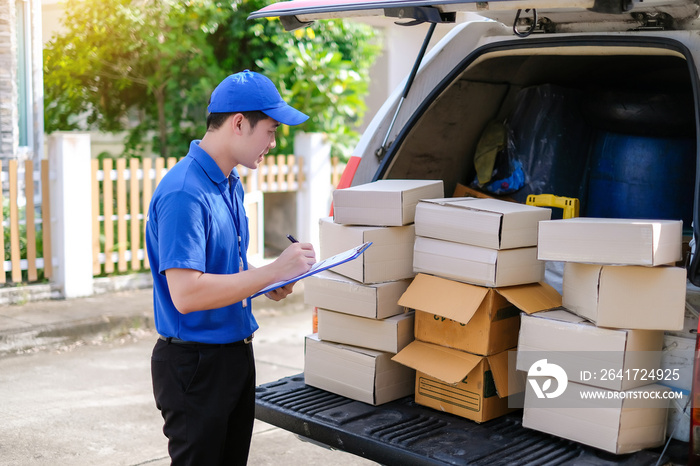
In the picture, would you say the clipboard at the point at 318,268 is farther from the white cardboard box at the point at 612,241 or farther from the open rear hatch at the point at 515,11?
the open rear hatch at the point at 515,11

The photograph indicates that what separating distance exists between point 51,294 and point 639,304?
5.93m

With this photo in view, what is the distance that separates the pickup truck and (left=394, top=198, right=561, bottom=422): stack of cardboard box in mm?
109

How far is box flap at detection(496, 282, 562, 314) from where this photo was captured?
2.75m

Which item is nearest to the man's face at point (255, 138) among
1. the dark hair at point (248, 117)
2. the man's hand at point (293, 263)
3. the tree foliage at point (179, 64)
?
the dark hair at point (248, 117)

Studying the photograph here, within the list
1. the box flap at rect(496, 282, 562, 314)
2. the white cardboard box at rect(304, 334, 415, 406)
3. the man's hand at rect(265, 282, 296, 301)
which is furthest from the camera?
the white cardboard box at rect(304, 334, 415, 406)

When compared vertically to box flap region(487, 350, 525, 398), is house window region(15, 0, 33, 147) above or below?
above

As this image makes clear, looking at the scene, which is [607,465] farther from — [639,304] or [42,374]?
[42,374]

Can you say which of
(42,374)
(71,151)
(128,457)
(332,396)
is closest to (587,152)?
(332,396)

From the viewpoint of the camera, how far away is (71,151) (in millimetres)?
7227

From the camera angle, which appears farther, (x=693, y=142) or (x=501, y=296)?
(x=693, y=142)

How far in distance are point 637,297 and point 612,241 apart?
0.19 meters

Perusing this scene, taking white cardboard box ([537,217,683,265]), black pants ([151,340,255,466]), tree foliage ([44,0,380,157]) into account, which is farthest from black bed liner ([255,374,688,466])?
tree foliage ([44,0,380,157])

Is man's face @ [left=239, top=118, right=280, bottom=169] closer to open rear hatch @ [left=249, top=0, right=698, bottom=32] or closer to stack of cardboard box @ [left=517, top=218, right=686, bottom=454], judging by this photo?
→ open rear hatch @ [left=249, top=0, right=698, bottom=32]

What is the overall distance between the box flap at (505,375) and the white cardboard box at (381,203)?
617mm
